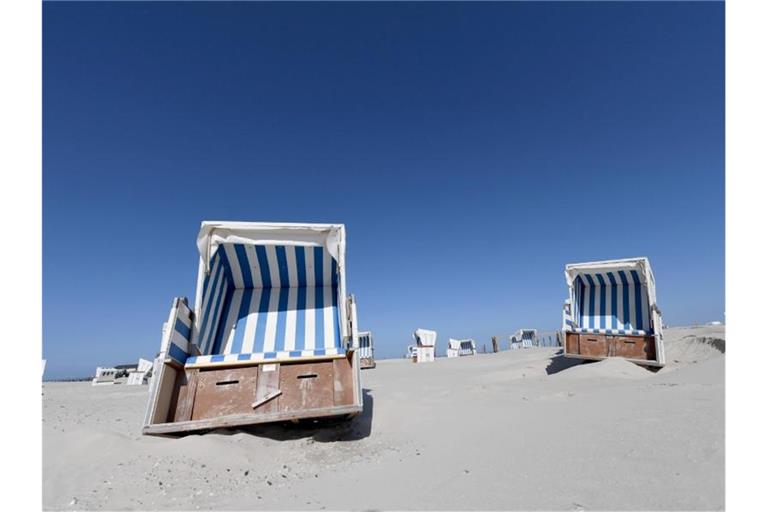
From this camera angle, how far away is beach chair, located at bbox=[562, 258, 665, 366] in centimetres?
770

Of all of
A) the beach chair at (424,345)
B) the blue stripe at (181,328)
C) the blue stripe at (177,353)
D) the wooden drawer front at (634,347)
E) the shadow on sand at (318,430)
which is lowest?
the beach chair at (424,345)

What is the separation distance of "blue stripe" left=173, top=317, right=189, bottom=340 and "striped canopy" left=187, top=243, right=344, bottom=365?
437 millimetres

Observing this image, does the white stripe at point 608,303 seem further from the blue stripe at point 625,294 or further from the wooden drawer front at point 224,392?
the wooden drawer front at point 224,392

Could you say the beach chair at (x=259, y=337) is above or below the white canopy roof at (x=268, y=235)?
below

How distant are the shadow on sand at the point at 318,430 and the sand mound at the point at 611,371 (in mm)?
4928

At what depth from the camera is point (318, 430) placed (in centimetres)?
403

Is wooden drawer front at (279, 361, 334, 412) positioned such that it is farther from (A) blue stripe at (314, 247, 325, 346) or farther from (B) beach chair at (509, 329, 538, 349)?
(B) beach chair at (509, 329, 538, 349)

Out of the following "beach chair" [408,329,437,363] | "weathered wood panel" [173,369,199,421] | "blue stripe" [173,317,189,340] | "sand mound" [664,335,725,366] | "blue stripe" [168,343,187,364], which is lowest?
"beach chair" [408,329,437,363]

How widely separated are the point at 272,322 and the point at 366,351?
41.9ft

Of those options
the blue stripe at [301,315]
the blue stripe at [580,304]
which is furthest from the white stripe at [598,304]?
the blue stripe at [301,315]

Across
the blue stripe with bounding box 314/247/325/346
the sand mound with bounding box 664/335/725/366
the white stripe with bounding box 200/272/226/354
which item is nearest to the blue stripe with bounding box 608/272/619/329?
the sand mound with bounding box 664/335/725/366

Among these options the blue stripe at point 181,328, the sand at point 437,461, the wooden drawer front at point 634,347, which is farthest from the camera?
the wooden drawer front at point 634,347

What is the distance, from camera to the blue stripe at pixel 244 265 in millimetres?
5199

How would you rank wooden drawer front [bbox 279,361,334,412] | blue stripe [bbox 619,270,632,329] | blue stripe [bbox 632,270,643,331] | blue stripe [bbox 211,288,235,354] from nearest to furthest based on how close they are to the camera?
wooden drawer front [bbox 279,361,334,412], blue stripe [bbox 211,288,235,354], blue stripe [bbox 632,270,643,331], blue stripe [bbox 619,270,632,329]
